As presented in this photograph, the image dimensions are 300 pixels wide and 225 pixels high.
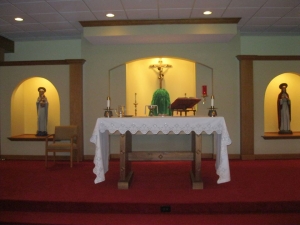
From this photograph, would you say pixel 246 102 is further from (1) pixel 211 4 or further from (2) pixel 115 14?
(2) pixel 115 14

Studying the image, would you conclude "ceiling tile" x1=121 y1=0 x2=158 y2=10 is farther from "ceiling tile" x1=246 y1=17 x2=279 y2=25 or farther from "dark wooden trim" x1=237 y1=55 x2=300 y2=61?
"dark wooden trim" x1=237 y1=55 x2=300 y2=61

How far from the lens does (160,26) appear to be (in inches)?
236

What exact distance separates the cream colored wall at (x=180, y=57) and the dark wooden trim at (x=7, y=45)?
1.92 metres

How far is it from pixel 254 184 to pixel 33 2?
4.62 meters

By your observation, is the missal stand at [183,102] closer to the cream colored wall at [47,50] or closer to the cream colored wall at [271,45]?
the cream colored wall at [271,45]

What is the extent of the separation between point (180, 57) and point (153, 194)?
3.60 metres

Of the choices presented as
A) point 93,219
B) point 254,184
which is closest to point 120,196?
point 93,219

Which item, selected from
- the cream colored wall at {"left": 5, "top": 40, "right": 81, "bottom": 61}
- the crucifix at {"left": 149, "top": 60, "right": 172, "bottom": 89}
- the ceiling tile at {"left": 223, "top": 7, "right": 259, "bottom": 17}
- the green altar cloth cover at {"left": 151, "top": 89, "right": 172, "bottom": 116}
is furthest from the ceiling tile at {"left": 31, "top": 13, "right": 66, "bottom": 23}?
the ceiling tile at {"left": 223, "top": 7, "right": 259, "bottom": 17}

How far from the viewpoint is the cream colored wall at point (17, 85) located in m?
6.83

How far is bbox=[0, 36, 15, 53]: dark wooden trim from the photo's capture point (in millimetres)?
6895

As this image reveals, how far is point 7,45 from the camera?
7070mm

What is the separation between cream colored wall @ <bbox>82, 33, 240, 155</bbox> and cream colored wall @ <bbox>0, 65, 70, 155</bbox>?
60cm

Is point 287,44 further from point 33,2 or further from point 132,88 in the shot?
point 33,2

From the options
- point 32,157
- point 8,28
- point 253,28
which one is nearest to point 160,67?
point 253,28
